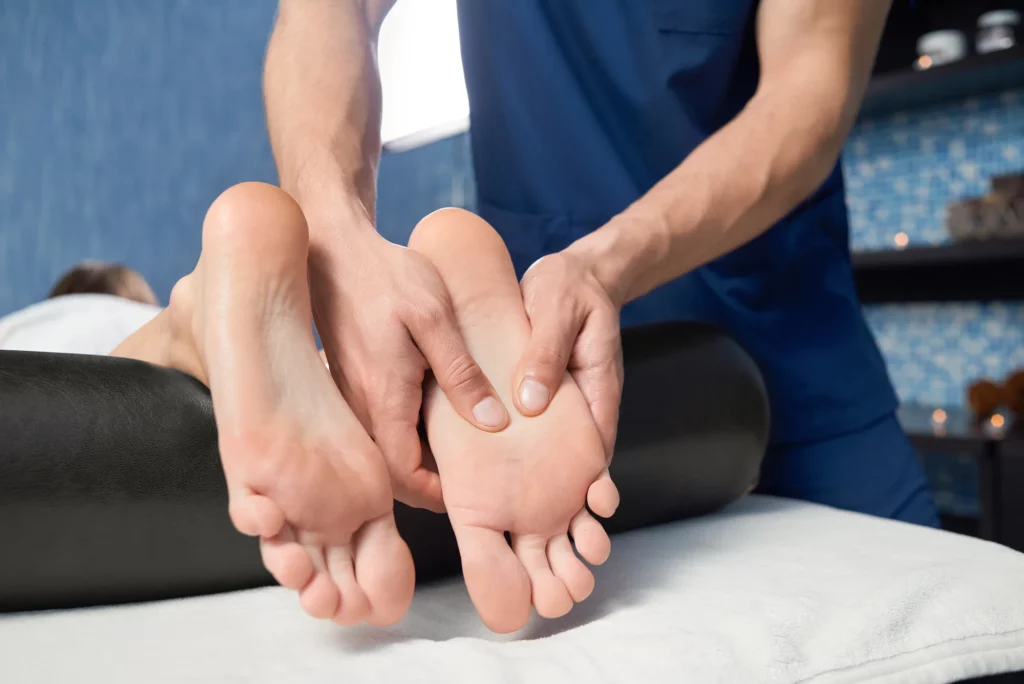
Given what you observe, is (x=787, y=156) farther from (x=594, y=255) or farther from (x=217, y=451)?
(x=217, y=451)

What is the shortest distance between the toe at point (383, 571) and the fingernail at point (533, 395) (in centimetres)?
13

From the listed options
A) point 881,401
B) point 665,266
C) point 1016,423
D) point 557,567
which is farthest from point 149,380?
point 1016,423

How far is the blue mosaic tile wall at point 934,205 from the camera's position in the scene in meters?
2.36

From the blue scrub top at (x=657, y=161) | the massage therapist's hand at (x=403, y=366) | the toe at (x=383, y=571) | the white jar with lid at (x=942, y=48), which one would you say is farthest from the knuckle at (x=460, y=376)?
the white jar with lid at (x=942, y=48)

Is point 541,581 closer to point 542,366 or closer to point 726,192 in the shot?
point 542,366

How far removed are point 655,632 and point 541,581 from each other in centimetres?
8

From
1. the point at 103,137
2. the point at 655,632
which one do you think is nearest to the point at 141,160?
the point at 103,137

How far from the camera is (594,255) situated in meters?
0.69

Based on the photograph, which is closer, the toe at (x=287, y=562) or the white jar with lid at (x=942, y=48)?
the toe at (x=287, y=562)

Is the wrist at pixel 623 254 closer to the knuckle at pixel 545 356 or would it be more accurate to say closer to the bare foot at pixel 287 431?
the knuckle at pixel 545 356

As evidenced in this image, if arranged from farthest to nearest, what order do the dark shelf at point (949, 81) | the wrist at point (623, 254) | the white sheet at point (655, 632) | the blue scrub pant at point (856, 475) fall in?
the dark shelf at point (949, 81), the blue scrub pant at point (856, 475), the wrist at point (623, 254), the white sheet at point (655, 632)

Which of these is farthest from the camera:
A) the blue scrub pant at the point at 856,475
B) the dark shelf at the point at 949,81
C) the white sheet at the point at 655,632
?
the dark shelf at the point at 949,81

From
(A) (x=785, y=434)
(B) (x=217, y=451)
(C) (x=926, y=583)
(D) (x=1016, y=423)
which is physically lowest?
(D) (x=1016, y=423)

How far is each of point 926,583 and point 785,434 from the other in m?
0.43
